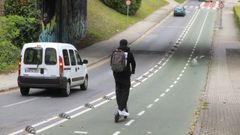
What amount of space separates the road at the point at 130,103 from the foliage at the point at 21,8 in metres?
6.24

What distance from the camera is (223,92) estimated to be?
23.8 metres

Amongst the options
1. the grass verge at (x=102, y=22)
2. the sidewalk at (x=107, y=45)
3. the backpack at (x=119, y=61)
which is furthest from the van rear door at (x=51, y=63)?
the grass verge at (x=102, y=22)

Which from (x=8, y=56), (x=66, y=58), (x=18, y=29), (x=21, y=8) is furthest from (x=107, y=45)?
(x=66, y=58)

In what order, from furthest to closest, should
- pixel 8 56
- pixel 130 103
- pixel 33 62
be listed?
pixel 8 56, pixel 33 62, pixel 130 103

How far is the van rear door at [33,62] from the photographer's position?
19766 mm

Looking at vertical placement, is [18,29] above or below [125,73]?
below

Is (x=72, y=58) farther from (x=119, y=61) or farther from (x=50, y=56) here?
(x=119, y=61)

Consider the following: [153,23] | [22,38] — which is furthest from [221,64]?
[153,23]

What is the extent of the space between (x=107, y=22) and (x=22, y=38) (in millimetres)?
22286

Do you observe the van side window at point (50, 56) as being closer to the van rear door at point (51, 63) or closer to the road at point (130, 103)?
the van rear door at point (51, 63)

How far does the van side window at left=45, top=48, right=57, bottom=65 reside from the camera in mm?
19812

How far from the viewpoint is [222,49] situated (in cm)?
4812

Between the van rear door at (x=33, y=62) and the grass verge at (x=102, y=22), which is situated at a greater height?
the van rear door at (x=33, y=62)

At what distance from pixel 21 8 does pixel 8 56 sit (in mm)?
7817
